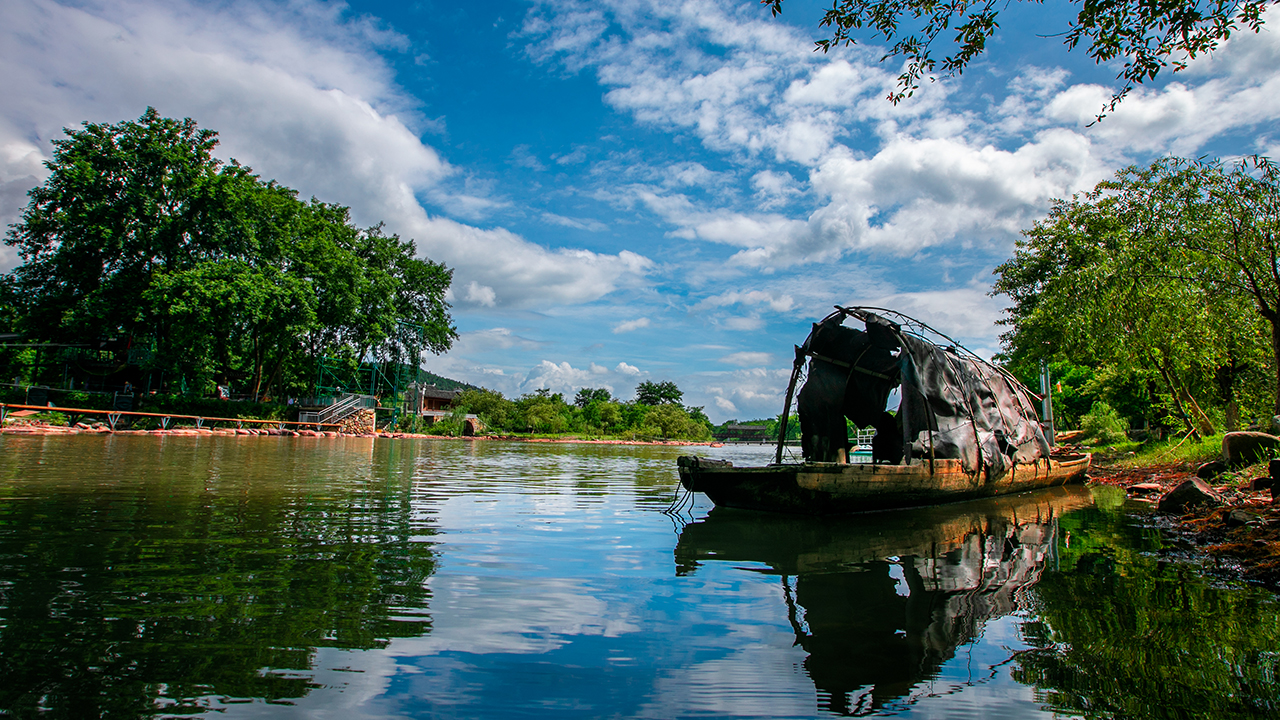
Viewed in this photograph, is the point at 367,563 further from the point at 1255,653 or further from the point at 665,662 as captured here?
the point at 1255,653

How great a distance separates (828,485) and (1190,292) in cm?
1070

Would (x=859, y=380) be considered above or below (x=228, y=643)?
above

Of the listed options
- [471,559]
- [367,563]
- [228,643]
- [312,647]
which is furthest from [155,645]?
[471,559]

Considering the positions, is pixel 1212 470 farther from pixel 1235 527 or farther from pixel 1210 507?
pixel 1235 527

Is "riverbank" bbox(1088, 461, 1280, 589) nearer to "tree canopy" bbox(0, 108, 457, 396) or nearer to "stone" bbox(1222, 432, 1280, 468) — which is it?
"stone" bbox(1222, 432, 1280, 468)

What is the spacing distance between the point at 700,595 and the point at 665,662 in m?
1.34

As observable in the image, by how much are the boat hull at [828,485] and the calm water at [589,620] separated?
838 mm

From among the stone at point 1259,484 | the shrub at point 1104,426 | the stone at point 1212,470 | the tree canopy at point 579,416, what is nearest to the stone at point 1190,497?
the stone at point 1259,484

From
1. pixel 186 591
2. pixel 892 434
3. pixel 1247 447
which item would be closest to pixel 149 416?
pixel 186 591

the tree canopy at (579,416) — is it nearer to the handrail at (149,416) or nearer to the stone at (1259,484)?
the handrail at (149,416)

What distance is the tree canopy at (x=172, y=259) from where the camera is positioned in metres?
31.1

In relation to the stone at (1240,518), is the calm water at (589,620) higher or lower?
lower

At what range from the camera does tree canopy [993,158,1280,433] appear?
1155cm

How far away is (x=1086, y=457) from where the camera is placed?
1473cm
